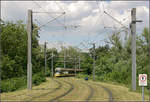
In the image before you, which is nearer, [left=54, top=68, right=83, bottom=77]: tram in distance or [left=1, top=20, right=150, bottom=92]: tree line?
[left=1, top=20, right=150, bottom=92]: tree line

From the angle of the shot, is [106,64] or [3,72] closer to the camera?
[3,72]

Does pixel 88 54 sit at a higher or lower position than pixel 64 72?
higher

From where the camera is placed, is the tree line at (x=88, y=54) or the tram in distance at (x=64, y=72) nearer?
the tree line at (x=88, y=54)

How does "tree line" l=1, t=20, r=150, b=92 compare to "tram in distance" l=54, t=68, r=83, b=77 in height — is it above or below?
above

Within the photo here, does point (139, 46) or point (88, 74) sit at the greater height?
point (139, 46)

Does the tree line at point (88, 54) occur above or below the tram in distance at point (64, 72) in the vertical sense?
above

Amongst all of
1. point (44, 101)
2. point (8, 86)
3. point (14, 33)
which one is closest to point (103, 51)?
point (14, 33)

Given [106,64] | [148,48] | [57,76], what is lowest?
[57,76]

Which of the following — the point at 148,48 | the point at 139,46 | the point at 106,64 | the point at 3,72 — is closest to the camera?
the point at 3,72

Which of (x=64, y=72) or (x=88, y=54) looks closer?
(x=88, y=54)

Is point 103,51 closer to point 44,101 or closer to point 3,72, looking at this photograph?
point 3,72

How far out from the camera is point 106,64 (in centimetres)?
5459

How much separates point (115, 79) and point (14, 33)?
21.6 metres

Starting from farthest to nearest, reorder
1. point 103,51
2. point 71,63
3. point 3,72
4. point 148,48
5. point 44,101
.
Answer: point 71,63
point 103,51
point 148,48
point 3,72
point 44,101
